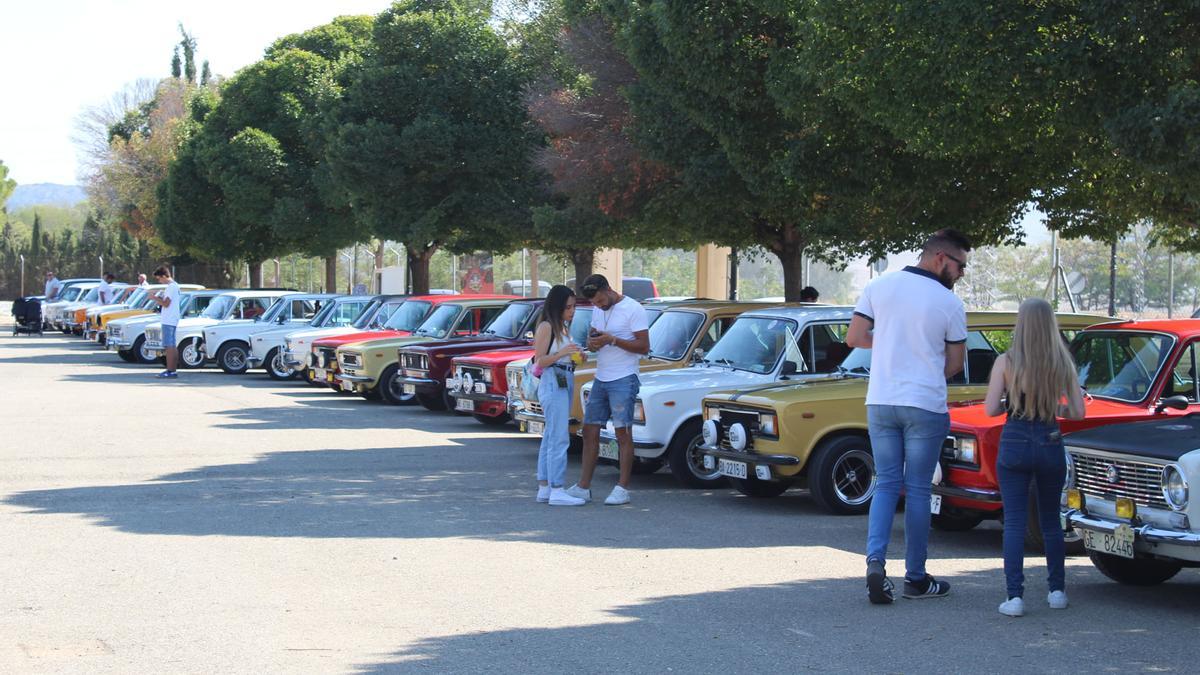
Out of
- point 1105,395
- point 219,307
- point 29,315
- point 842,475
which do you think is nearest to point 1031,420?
point 1105,395

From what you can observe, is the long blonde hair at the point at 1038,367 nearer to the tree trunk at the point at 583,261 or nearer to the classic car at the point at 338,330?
the classic car at the point at 338,330

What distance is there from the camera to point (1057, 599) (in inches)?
298

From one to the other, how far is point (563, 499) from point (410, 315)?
11838mm

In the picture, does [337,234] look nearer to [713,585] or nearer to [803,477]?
[803,477]

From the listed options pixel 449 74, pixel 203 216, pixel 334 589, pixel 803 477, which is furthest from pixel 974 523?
pixel 203 216

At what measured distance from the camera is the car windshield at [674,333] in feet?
46.6

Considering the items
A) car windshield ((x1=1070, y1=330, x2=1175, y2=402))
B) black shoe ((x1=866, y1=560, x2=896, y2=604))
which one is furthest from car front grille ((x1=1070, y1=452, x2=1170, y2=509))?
car windshield ((x1=1070, y1=330, x2=1175, y2=402))

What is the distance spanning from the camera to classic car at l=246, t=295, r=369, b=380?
2572 centimetres

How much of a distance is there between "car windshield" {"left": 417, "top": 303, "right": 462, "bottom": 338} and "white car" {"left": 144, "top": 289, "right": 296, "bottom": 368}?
8639 millimetres

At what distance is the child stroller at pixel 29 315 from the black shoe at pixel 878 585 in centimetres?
4547

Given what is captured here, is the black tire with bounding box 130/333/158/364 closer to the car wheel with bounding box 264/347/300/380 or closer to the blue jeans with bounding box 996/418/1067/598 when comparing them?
the car wheel with bounding box 264/347/300/380

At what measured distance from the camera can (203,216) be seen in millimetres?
49469

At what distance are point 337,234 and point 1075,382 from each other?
36.9 m

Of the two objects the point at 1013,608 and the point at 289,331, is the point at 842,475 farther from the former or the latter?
the point at 289,331
